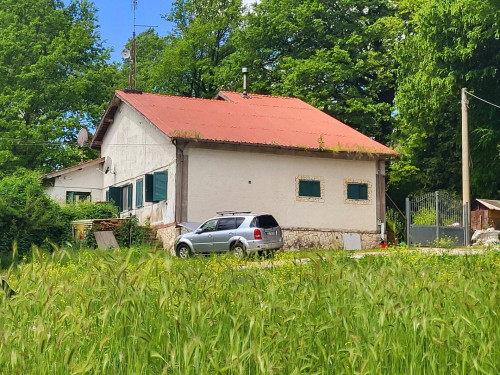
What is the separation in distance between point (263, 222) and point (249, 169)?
18.7 feet

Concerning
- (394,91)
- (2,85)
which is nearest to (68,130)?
(2,85)

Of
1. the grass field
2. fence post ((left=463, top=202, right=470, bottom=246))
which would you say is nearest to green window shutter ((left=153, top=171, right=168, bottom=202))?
fence post ((left=463, top=202, right=470, bottom=246))

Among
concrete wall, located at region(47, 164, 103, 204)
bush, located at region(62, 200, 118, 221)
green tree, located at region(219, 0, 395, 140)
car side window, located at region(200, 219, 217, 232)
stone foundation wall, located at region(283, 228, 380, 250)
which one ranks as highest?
green tree, located at region(219, 0, 395, 140)

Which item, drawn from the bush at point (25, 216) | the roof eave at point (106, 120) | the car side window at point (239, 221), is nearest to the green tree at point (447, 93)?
the roof eave at point (106, 120)

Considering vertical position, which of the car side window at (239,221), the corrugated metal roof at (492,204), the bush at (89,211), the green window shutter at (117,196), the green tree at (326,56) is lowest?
the car side window at (239,221)

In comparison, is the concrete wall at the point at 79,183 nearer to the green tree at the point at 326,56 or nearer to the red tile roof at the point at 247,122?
the red tile roof at the point at 247,122

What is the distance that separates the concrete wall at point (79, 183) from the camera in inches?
1425

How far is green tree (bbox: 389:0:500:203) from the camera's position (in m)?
37.3

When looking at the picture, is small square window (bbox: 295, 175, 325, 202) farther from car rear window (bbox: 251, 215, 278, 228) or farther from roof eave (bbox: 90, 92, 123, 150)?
roof eave (bbox: 90, 92, 123, 150)

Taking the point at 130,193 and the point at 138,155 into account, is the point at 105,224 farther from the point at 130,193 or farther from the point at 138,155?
the point at 130,193

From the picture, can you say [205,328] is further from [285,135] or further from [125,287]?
[285,135]

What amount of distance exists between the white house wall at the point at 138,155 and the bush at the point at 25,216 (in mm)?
3940

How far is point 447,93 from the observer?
39438 millimetres

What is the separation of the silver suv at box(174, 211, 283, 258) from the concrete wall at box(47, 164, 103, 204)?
38.9ft
